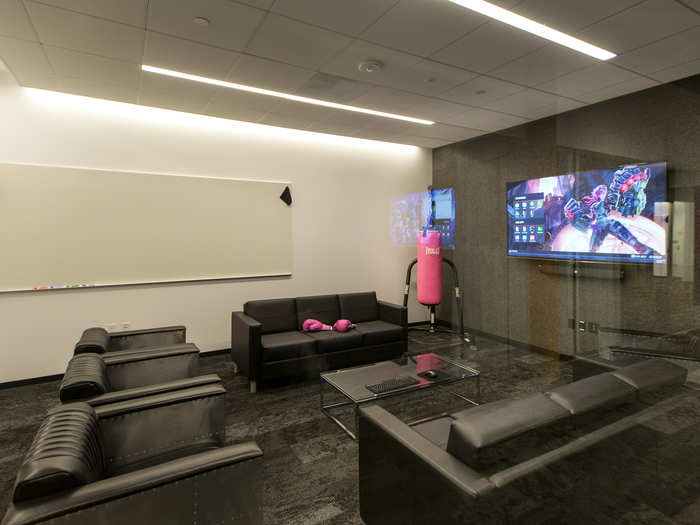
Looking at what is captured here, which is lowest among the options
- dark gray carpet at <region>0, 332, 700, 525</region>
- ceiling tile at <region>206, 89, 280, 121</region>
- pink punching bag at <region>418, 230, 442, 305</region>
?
dark gray carpet at <region>0, 332, 700, 525</region>

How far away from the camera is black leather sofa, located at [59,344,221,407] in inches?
69.9

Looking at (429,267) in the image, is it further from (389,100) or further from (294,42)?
(294,42)

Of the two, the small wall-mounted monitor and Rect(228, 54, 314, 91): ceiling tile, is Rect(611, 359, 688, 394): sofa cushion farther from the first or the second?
Rect(228, 54, 314, 91): ceiling tile

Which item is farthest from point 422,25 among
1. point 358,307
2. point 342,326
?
point 358,307

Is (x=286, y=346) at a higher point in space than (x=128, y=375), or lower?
lower

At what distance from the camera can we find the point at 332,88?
3271mm

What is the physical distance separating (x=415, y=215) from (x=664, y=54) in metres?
2.92

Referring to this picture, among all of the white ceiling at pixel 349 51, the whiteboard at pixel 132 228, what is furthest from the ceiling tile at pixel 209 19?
the whiteboard at pixel 132 228

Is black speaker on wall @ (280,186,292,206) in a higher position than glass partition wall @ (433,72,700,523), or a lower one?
higher

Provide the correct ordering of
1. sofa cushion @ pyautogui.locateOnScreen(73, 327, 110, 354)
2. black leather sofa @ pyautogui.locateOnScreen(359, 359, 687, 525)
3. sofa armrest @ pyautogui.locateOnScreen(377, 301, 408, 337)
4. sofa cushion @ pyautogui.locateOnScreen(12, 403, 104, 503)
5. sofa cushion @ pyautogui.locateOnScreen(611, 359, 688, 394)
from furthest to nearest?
sofa armrest @ pyautogui.locateOnScreen(377, 301, 408, 337) < sofa cushion @ pyautogui.locateOnScreen(73, 327, 110, 354) < sofa cushion @ pyautogui.locateOnScreen(611, 359, 688, 394) < black leather sofa @ pyautogui.locateOnScreen(359, 359, 687, 525) < sofa cushion @ pyautogui.locateOnScreen(12, 403, 104, 503)

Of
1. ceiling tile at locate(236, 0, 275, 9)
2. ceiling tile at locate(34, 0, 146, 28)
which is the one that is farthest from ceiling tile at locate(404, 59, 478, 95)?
ceiling tile at locate(34, 0, 146, 28)

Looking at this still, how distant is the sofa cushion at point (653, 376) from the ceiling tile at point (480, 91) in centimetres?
241

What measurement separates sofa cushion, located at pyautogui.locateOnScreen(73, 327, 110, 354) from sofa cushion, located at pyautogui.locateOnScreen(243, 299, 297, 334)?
1.33 m

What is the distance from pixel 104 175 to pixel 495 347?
13.1ft
